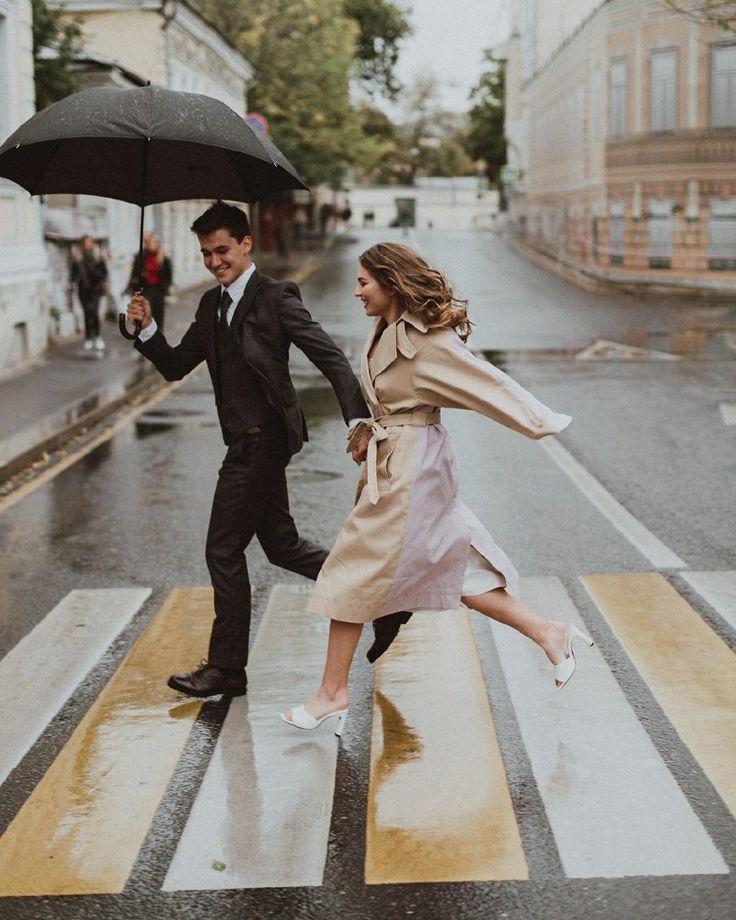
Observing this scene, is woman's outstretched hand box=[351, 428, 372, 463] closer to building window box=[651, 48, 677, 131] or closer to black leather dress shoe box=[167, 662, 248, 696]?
black leather dress shoe box=[167, 662, 248, 696]

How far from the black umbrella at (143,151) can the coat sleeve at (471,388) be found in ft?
3.94

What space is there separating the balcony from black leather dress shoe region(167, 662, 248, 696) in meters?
38.1

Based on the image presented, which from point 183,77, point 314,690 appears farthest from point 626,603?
point 183,77

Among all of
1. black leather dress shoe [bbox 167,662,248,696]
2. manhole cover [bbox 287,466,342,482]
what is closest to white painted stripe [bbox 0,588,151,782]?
black leather dress shoe [bbox 167,662,248,696]

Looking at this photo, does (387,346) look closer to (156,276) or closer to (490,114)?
(156,276)

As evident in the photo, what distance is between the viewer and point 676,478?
10844 millimetres

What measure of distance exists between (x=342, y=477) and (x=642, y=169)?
34721mm

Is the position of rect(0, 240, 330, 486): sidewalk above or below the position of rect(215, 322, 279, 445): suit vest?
below

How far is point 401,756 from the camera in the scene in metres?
4.94

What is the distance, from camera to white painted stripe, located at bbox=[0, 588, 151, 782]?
17.6 feet

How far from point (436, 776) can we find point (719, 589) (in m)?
3.07

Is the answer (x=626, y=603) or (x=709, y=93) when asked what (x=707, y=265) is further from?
(x=626, y=603)

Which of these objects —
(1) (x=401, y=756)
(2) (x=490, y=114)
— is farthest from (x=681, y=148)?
(2) (x=490, y=114)

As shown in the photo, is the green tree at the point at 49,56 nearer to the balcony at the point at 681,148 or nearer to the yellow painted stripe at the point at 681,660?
the yellow painted stripe at the point at 681,660
